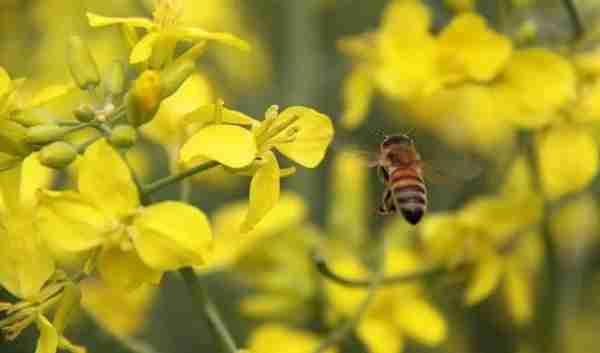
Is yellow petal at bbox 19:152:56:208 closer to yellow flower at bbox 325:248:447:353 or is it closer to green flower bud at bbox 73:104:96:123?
green flower bud at bbox 73:104:96:123

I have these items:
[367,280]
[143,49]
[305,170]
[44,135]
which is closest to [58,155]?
[44,135]

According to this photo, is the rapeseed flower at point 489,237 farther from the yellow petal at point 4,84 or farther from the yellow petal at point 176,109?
the yellow petal at point 4,84

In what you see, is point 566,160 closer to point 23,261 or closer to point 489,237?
point 489,237

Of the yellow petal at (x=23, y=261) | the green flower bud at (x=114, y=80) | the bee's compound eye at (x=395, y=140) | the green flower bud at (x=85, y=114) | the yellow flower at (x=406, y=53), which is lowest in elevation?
the yellow petal at (x=23, y=261)

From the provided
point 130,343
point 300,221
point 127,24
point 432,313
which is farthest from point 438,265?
point 127,24

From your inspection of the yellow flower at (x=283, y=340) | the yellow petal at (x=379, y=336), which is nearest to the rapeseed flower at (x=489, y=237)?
the yellow petal at (x=379, y=336)

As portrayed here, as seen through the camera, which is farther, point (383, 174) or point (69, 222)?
point (383, 174)

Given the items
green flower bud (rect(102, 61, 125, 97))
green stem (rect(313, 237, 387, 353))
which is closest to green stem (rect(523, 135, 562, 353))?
green stem (rect(313, 237, 387, 353))
